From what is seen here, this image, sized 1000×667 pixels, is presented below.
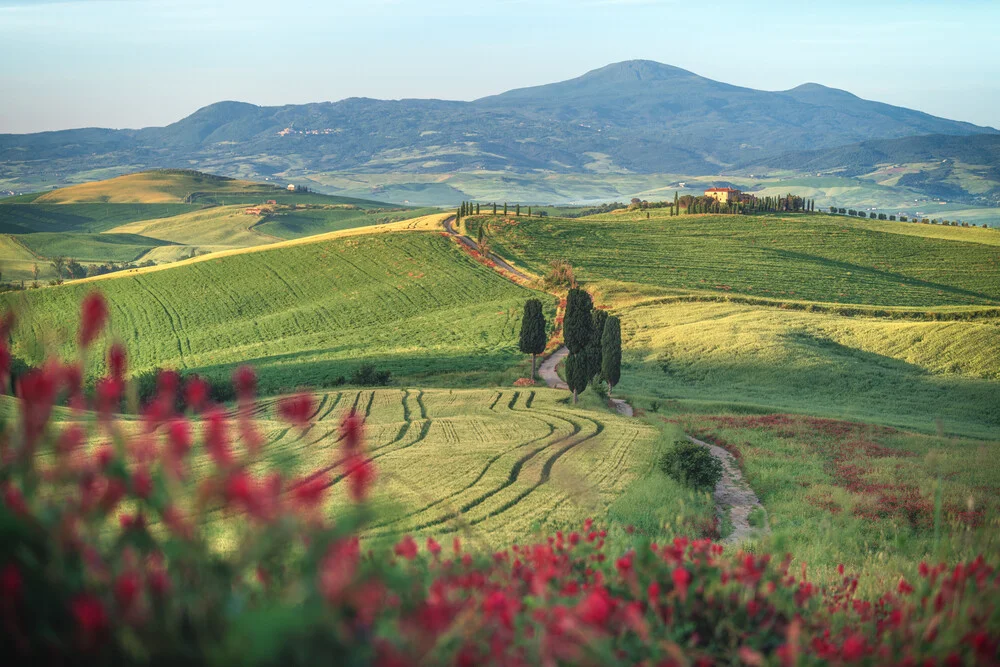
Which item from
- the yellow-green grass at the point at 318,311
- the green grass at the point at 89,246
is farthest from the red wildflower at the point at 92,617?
the green grass at the point at 89,246

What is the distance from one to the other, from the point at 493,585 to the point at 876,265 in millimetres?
103580

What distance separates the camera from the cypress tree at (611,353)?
42375 millimetres

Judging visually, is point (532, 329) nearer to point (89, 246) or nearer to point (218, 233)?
point (89, 246)

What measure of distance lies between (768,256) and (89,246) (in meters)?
133

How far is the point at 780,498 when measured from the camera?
830 inches

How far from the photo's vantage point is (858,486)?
21672 millimetres

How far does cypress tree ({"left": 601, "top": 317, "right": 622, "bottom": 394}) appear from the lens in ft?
139

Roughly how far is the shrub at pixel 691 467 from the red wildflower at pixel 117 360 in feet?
63.6

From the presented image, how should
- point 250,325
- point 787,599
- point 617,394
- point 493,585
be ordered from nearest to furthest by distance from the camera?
point 493,585 → point 787,599 → point 617,394 → point 250,325

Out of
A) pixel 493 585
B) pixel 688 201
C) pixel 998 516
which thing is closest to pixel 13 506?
pixel 493 585

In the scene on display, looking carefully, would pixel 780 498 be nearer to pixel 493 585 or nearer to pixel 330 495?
pixel 330 495

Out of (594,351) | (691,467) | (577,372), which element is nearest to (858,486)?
(691,467)

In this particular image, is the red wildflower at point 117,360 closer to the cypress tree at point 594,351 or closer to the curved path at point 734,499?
the curved path at point 734,499

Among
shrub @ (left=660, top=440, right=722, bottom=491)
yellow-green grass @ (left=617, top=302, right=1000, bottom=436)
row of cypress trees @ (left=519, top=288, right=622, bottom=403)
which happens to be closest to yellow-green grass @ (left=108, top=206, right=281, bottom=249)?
yellow-green grass @ (left=617, top=302, right=1000, bottom=436)
